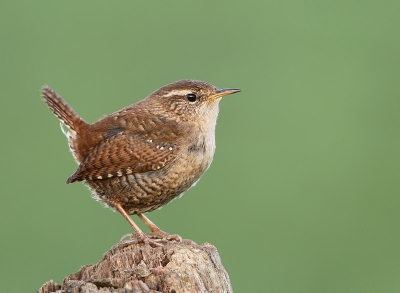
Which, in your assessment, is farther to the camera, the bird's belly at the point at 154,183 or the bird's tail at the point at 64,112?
the bird's tail at the point at 64,112

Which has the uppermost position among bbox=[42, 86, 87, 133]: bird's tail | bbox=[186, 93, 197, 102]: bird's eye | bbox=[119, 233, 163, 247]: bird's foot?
bbox=[186, 93, 197, 102]: bird's eye

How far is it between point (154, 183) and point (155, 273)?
6.01 ft

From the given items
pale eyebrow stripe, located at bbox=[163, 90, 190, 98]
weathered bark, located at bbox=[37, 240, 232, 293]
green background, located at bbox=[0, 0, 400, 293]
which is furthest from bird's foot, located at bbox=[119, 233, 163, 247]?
green background, located at bbox=[0, 0, 400, 293]

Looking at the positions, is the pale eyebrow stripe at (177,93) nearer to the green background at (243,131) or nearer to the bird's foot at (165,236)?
the bird's foot at (165,236)

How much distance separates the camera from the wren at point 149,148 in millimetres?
6211

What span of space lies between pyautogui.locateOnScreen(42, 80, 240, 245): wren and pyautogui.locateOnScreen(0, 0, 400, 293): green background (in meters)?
1.74

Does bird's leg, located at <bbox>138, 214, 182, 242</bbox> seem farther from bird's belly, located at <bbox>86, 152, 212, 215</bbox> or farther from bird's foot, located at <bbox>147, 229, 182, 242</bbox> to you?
bird's belly, located at <bbox>86, 152, 212, 215</bbox>

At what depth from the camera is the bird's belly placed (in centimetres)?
622

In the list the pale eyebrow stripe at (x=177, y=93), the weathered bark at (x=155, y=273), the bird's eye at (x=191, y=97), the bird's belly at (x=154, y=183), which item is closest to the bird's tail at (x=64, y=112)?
the bird's belly at (x=154, y=183)

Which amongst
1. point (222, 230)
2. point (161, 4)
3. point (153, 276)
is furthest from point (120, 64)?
point (153, 276)

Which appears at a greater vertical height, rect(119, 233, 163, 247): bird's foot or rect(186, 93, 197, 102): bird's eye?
rect(186, 93, 197, 102): bird's eye

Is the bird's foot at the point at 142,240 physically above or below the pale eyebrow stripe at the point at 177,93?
below

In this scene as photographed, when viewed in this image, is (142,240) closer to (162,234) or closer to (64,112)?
(162,234)

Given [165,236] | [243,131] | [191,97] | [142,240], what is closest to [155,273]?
[142,240]
